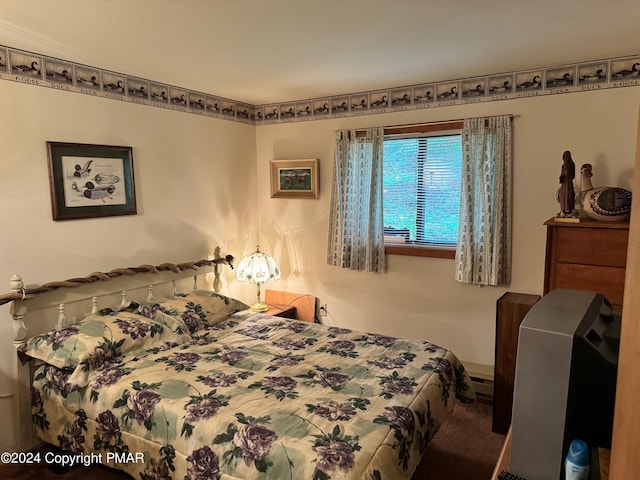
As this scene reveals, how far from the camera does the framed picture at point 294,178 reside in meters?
3.86

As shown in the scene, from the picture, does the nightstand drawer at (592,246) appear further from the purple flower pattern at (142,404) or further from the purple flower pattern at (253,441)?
the purple flower pattern at (142,404)

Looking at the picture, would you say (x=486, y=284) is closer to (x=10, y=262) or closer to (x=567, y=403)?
(x=567, y=403)

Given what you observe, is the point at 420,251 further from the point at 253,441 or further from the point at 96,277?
the point at 96,277

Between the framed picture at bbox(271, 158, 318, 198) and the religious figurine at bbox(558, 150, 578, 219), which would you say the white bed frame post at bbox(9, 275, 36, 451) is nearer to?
the framed picture at bbox(271, 158, 318, 198)

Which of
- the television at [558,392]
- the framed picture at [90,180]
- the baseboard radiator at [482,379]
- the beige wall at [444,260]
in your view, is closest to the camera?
the television at [558,392]

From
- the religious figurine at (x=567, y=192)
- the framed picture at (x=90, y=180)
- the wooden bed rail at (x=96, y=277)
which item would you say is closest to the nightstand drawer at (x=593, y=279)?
the religious figurine at (x=567, y=192)

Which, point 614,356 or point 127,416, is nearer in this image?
point 614,356

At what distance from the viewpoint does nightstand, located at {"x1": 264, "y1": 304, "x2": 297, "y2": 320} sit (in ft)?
12.4

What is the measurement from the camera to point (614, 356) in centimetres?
110

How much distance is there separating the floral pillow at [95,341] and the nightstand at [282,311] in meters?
1.14

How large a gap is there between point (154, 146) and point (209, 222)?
2.65ft

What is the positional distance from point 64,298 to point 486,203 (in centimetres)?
293

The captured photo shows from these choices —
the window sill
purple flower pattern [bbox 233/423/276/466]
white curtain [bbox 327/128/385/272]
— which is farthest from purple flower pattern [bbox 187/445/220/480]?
the window sill

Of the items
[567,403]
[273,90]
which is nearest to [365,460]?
[567,403]
